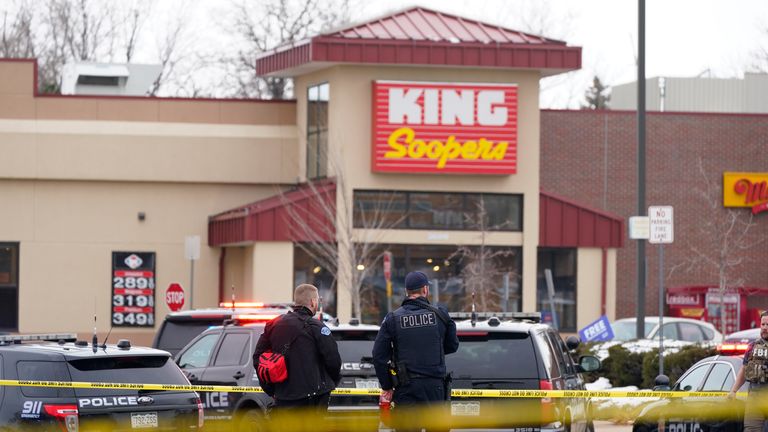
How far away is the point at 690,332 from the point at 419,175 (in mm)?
7951

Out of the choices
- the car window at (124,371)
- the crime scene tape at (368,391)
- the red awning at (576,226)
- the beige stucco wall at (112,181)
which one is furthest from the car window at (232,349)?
the red awning at (576,226)

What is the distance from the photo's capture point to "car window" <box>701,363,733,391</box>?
1371cm

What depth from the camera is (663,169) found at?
4447 cm

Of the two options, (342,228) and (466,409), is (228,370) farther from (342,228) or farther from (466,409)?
(342,228)

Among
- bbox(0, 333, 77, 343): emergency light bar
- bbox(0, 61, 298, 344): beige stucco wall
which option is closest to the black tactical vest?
bbox(0, 333, 77, 343): emergency light bar

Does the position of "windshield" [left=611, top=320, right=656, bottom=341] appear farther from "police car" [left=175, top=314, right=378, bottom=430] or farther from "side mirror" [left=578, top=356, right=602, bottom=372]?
"side mirror" [left=578, top=356, right=602, bottom=372]

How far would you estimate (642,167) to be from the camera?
2595 cm

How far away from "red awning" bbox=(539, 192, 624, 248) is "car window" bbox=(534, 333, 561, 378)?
23.8 meters

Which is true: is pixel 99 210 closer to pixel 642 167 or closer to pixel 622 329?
pixel 622 329

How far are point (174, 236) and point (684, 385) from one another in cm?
2565

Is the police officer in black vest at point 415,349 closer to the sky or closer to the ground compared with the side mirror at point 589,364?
closer to the sky

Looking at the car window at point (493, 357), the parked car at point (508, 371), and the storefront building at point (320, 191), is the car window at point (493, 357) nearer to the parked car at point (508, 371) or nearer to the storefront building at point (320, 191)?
the parked car at point (508, 371)

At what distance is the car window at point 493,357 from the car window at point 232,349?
2759 mm

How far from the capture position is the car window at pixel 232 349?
15477 millimetres
